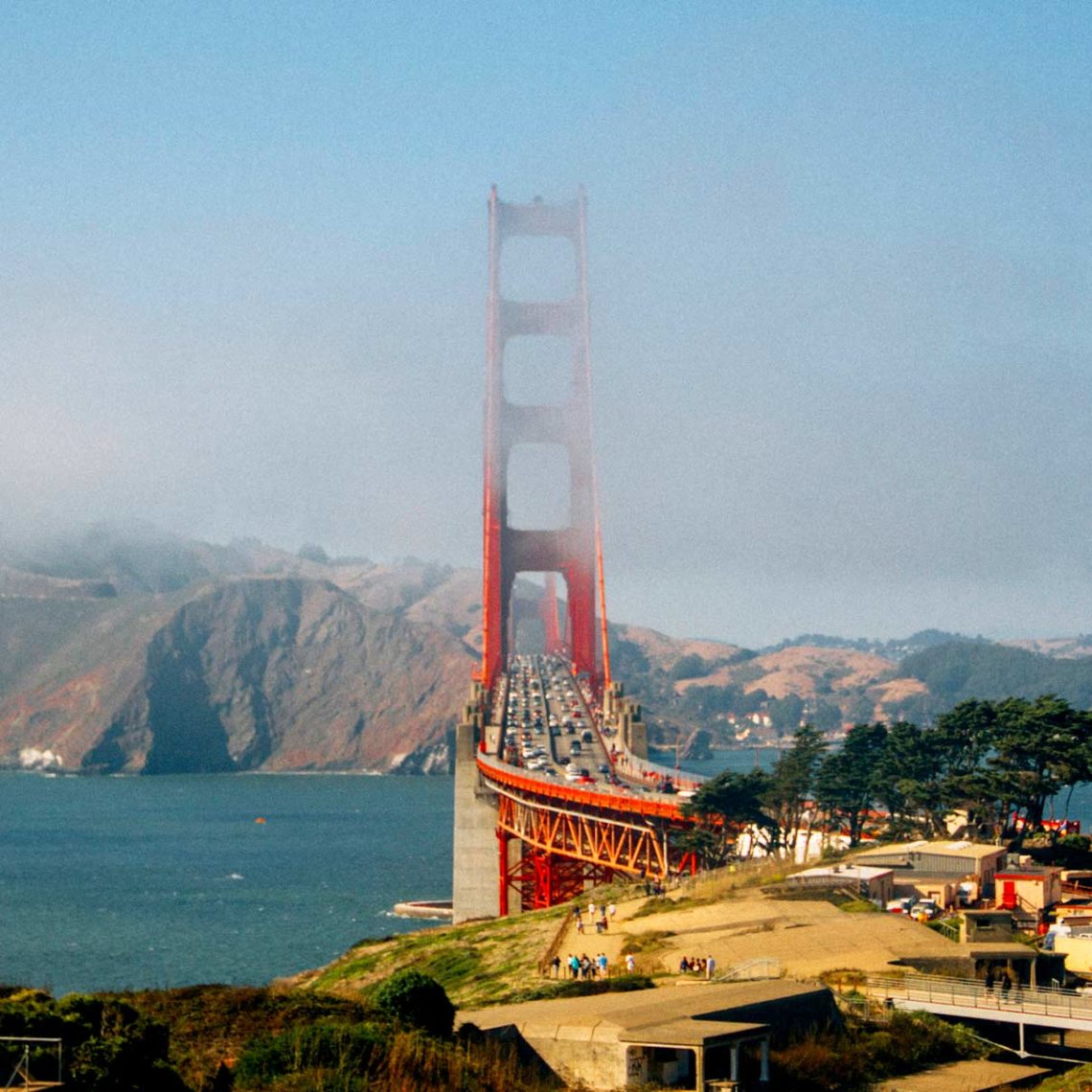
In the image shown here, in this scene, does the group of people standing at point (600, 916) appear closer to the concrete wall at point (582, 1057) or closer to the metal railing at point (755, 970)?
the metal railing at point (755, 970)

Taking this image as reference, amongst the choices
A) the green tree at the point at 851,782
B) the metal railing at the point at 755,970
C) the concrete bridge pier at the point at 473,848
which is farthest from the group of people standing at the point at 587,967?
the concrete bridge pier at the point at 473,848

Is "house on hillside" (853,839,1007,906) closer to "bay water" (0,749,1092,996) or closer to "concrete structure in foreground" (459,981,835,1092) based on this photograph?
"concrete structure in foreground" (459,981,835,1092)

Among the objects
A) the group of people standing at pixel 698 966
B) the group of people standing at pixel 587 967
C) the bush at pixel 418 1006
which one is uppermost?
the bush at pixel 418 1006

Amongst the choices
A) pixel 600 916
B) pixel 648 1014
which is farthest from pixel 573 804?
pixel 648 1014

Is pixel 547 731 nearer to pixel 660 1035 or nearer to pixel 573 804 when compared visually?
pixel 573 804

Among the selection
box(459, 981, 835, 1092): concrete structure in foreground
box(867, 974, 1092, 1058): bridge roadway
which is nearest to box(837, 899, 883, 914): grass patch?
box(867, 974, 1092, 1058): bridge roadway
